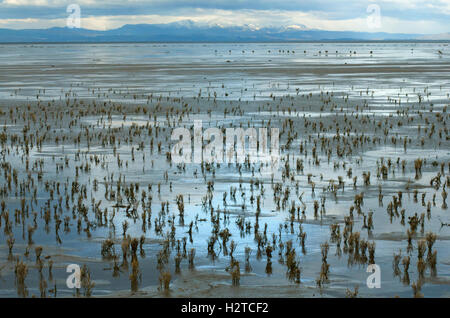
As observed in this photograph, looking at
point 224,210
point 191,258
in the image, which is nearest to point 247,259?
point 191,258

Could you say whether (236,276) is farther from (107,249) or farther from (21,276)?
(21,276)

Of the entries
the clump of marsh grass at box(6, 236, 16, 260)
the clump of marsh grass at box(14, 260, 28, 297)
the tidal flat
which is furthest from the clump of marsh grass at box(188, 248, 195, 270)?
the clump of marsh grass at box(6, 236, 16, 260)

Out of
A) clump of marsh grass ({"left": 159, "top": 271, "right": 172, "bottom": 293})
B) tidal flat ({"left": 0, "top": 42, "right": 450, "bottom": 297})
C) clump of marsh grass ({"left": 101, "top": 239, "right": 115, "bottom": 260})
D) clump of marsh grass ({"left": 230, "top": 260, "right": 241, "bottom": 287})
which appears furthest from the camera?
clump of marsh grass ({"left": 101, "top": 239, "right": 115, "bottom": 260})

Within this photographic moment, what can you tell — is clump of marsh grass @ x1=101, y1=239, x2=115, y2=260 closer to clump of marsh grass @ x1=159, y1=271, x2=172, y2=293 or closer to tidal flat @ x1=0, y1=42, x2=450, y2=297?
tidal flat @ x1=0, y1=42, x2=450, y2=297

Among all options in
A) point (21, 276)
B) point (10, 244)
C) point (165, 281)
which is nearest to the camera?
point (165, 281)

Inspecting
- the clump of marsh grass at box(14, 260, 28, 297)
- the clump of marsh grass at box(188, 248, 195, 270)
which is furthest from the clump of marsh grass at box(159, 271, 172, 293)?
the clump of marsh grass at box(14, 260, 28, 297)

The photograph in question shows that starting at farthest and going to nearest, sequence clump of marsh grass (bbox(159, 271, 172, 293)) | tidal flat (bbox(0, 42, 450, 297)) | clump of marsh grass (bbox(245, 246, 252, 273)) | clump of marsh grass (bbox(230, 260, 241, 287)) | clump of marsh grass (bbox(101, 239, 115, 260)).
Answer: clump of marsh grass (bbox(101, 239, 115, 260)) → clump of marsh grass (bbox(245, 246, 252, 273)) → tidal flat (bbox(0, 42, 450, 297)) → clump of marsh grass (bbox(230, 260, 241, 287)) → clump of marsh grass (bbox(159, 271, 172, 293))

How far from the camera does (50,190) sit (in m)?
10.5

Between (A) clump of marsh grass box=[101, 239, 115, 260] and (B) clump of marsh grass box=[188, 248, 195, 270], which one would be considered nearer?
(B) clump of marsh grass box=[188, 248, 195, 270]

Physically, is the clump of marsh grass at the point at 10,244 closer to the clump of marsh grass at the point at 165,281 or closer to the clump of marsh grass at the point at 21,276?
the clump of marsh grass at the point at 21,276

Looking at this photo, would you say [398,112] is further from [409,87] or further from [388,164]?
[409,87]

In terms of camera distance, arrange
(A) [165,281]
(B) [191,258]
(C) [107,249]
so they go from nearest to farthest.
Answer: (A) [165,281] < (B) [191,258] < (C) [107,249]

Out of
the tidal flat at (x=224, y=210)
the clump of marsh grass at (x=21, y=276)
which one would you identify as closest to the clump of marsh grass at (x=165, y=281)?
the tidal flat at (x=224, y=210)
